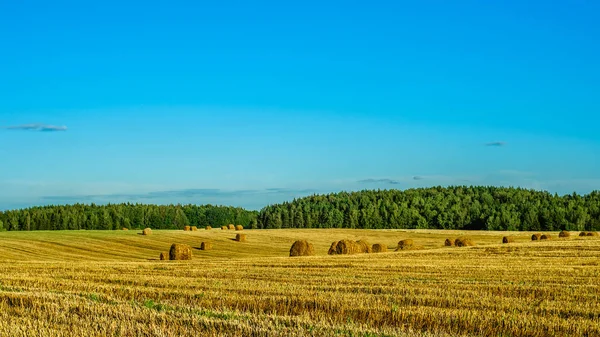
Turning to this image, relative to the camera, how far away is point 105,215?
12925cm

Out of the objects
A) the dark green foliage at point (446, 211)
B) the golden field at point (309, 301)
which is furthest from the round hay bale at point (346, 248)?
the dark green foliage at point (446, 211)

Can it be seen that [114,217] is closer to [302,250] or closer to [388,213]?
[388,213]

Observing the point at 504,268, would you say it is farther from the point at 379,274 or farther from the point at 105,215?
the point at 105,215

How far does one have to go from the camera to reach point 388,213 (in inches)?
4980

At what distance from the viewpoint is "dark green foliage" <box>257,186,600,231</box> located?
110 meters

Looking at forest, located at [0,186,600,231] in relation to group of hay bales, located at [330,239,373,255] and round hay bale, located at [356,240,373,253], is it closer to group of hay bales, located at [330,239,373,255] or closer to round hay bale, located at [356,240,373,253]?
round hay bale, located at [356,240,373,253]

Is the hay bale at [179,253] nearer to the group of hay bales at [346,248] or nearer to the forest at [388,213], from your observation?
the group of hay bales at [346,248]

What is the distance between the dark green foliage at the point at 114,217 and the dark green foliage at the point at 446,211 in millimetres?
14310

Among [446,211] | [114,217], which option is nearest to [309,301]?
[446,211]

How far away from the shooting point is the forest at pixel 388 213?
11119cm

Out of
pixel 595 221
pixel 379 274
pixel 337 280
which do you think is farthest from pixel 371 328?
pixel 595 221

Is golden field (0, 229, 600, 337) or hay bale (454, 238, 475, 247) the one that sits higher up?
golden field (0, 229, 600, 337)

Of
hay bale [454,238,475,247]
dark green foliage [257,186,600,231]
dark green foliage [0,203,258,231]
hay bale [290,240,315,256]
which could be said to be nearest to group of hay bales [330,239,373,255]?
hay bale [290,240,315,256]

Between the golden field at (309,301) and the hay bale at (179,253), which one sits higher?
the golden field at (309,301)
